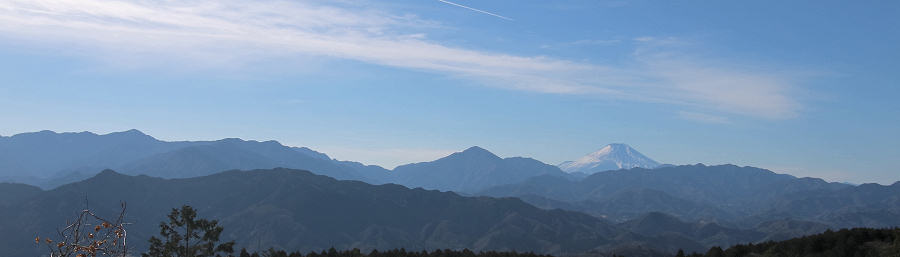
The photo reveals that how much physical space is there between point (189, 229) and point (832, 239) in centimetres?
5798

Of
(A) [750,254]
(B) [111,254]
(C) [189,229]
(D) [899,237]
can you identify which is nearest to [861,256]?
(D) [899,237]

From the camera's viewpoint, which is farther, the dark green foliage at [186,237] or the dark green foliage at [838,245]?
the dark green foliage at [186,237]

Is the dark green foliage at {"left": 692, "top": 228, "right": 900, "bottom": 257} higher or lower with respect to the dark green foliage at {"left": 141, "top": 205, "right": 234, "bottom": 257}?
higher

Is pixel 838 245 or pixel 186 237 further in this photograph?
pixel 186 237

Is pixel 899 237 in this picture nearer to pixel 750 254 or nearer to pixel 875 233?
pixel 875 233

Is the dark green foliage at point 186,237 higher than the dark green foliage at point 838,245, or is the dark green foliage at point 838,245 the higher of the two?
the dark green foliage at point 838,245

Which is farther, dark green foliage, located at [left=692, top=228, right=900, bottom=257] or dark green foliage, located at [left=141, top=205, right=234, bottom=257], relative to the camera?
dark green foliage, located at [left=141, top=205, right=234, bottom=257]

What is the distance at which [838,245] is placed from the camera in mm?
53062

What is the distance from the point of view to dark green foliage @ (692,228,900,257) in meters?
50.7

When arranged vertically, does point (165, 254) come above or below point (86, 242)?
below

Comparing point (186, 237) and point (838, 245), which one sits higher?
point (838, 245)

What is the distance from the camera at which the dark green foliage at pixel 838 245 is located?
50.7 meters

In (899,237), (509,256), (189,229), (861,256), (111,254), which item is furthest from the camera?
(509,256)

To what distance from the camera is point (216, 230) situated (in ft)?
206
